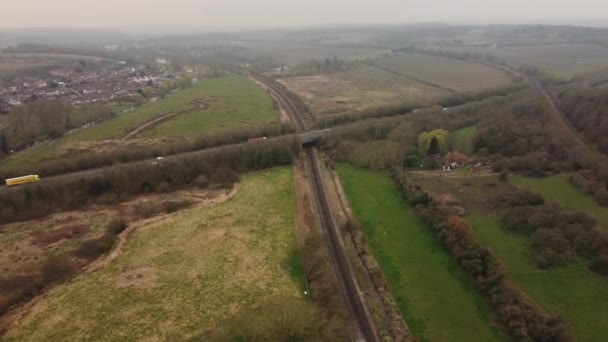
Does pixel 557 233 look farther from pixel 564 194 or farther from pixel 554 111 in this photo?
pixel 554 111

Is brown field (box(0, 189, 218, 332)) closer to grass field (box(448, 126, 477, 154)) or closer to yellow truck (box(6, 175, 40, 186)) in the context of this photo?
yellow truck (box(6, 175, 40, 186))

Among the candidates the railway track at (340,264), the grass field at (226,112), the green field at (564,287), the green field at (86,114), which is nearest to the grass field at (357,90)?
the grass field at (226,112)

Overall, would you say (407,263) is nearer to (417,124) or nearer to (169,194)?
(169,194)

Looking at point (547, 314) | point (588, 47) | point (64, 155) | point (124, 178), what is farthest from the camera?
point (588, 47)

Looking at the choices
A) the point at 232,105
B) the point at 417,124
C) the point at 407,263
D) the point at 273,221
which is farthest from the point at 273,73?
the point at 407,263

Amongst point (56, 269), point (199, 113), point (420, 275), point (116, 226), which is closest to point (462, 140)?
point (420, 275)

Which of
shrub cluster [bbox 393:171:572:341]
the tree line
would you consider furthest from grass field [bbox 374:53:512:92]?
shrub cluster [bbox 393:171:572:341]
